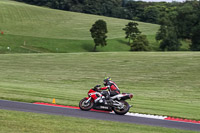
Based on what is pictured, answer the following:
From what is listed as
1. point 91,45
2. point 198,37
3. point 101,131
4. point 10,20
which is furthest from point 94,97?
point 10,20

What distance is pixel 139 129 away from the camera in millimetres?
12453

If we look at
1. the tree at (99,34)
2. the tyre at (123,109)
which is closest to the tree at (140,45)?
the tree at (99,34)

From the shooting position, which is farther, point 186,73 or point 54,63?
point 54,63

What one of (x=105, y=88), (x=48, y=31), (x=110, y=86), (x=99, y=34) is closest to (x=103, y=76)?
(x=110, y=86)

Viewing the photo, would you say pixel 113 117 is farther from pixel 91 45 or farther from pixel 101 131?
pixel 91 45

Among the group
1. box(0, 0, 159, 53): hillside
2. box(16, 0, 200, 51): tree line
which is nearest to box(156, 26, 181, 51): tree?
box(16, 0, 200, 51): tree line

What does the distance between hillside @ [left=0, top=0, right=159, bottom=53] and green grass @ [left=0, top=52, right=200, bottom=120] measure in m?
25.8

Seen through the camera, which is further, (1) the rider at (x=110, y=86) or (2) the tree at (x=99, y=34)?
(2) the tree at (x=99, y=34)

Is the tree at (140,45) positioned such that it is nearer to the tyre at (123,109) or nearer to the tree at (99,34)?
the tree at (99,34)

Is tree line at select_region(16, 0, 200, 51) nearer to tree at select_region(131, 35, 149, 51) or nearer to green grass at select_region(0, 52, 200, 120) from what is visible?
tree at select_region(131, 35, 149, 51)

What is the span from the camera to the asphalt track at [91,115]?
45.5 ft

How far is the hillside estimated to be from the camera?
79.0 meters

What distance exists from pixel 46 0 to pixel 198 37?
9886 centimetres

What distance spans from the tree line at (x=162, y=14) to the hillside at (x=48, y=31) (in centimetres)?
1044
